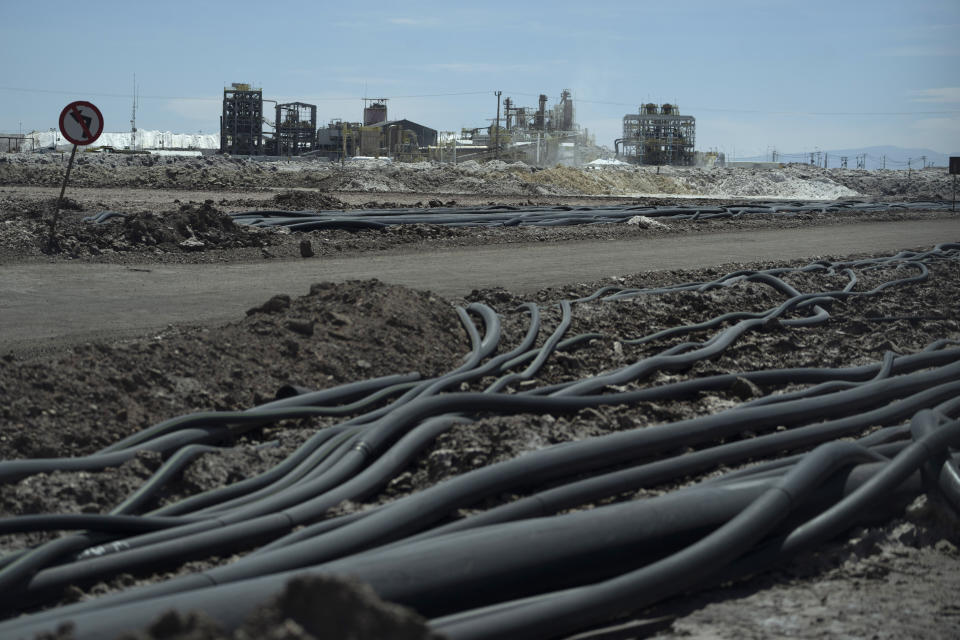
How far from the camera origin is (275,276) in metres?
12.2

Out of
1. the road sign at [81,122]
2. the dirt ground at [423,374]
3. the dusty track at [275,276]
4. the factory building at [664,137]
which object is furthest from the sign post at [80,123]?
the factory building at [664,137]

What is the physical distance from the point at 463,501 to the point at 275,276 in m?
8.79

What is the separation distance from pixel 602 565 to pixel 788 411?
8.22 ft

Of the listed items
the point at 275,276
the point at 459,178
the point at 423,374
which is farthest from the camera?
the point at 459,178

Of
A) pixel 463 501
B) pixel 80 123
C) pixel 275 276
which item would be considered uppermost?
pixel 80 123

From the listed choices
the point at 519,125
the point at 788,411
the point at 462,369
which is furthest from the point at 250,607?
the point at 519,125

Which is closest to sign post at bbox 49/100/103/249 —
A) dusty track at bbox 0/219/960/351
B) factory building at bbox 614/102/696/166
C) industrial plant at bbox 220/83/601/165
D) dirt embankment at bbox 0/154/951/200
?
dusty track at bbox 0/219/960/351

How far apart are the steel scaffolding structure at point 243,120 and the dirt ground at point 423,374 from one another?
183 ft

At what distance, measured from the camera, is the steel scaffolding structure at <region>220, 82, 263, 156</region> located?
6675cm

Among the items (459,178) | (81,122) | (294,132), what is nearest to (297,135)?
(294,132)

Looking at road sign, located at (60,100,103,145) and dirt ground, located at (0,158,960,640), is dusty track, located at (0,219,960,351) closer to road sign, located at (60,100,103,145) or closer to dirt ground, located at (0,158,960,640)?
dirt ground, located at (0,158,960,640)

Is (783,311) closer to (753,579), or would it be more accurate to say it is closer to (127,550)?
(753,579)

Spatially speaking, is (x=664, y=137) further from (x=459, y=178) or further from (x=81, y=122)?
(x=81, y=122)

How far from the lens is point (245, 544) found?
12.1 ft
